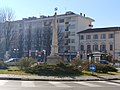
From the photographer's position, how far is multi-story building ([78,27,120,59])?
266 feet

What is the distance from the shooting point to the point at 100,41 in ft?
277

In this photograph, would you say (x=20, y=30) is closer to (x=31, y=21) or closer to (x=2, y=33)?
(x=31, y=21)

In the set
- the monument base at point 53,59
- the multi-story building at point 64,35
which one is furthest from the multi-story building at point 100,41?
the monument base at point 53,59

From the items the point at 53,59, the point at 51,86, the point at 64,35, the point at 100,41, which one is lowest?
the point at 51,86

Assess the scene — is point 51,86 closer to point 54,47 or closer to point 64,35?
point 54,47

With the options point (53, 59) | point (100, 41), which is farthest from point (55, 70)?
point (100, 41)

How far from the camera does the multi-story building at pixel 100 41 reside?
81125 millimetres

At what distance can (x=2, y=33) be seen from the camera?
244 ft

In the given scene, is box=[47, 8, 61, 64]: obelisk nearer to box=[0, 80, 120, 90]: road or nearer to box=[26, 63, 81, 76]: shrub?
box=[26, 63, 81, 76]: shrub

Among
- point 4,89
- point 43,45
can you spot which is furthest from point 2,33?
point 4,89

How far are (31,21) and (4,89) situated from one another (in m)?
93.3

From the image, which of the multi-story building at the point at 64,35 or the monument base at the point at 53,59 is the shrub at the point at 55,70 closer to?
the monument base at the point at 53,59

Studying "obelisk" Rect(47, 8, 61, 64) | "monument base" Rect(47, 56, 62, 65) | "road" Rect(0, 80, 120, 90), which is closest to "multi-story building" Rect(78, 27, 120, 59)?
"obelisk" Rect(47, 8, 61, 64)

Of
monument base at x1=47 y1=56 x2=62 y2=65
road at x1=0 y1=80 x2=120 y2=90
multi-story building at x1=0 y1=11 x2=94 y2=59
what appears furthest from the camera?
multi-story building at x1=0 y1=11 x2=94 y2=59
